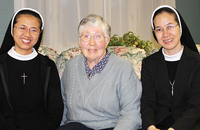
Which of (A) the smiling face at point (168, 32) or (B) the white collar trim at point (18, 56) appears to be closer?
(A) the smiling face at point (168, 32)

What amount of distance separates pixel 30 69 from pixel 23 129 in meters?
0.52

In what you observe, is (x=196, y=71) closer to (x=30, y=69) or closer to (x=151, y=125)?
(x=151, y=125)

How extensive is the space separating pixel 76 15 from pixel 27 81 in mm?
1769

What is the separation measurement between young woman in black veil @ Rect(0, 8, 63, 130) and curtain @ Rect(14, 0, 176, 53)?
128cm

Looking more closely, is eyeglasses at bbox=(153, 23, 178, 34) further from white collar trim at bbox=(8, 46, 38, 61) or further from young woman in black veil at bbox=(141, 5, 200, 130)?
white collar trim at bbox=(8, 46, 38, 61)

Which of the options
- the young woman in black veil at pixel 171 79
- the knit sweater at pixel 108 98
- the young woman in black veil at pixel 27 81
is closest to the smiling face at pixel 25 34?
the young woman in black veil at pixel 27 81

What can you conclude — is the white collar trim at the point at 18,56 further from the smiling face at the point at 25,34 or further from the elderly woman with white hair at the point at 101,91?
the elderly woman with white hair at the point at 101,91

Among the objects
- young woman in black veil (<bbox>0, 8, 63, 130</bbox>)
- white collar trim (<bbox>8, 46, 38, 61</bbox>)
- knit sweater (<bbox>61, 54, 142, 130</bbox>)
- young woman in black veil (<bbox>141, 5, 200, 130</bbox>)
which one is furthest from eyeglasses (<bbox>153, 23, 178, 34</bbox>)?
white collar trim (<bbox>8, 46, 38, 61</bbox>)

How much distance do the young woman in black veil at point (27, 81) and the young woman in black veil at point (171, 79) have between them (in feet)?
2.67

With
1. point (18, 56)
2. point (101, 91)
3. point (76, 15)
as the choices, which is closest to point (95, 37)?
point (101, 91)

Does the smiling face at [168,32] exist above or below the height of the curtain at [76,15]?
below

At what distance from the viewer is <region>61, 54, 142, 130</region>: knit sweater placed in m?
1.84

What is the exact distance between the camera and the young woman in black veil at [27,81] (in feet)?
6.16

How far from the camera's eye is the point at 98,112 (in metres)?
1.87
